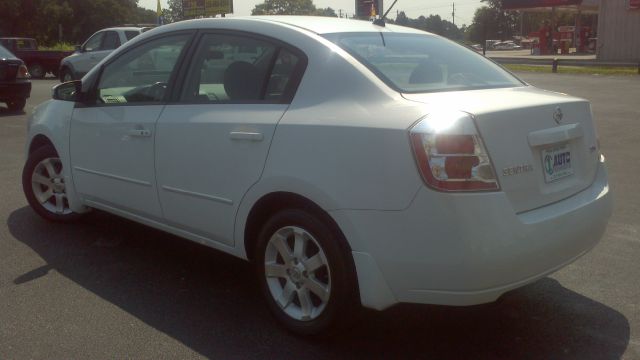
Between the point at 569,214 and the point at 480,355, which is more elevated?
the point at 569,214

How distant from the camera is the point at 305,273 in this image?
3.41m

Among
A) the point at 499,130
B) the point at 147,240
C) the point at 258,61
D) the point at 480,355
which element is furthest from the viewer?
the point at 147,240

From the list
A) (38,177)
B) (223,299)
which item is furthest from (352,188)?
(38,177)

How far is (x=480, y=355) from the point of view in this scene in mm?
3256

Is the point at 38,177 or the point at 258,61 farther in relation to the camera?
the point at 38,177

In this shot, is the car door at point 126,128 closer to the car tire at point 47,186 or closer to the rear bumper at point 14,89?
the car tire at point 47,186

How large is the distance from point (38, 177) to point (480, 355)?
3.92 meters

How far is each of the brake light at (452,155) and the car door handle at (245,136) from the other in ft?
3.02

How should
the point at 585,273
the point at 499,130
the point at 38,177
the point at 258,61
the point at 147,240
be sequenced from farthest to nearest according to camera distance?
the point at 38,177, the point at 147,240, the point at 585,273, the point at 258,61, the point at 499,130

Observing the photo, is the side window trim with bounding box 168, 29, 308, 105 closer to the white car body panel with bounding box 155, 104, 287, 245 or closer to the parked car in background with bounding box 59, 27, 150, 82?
the white car body panel with bounding box 155, 104, 287, 245

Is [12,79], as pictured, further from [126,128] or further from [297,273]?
[297,273]

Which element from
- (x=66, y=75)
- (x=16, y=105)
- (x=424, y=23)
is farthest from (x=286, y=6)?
(x=16, y=105)

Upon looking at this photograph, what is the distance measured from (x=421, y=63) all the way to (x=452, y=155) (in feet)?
3.38

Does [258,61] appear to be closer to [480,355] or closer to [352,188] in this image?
[352,188]
